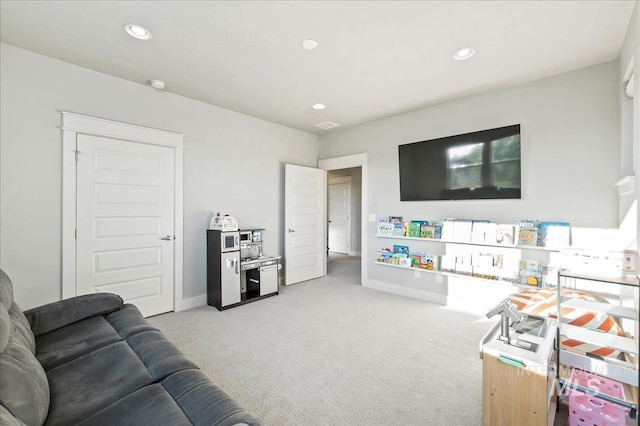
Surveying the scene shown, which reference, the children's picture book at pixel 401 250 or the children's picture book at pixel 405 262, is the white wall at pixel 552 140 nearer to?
the children's picture book at pixel 405 262

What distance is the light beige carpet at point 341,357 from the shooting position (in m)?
1.83

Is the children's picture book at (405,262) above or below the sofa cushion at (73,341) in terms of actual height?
above

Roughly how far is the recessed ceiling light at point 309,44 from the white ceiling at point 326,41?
0.15 ft

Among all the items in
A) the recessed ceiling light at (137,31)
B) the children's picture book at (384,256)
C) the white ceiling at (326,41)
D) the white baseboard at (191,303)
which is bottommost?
the white baseboard at (191,303)

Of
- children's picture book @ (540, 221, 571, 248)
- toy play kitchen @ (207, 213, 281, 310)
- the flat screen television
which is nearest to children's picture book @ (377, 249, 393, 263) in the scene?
the flat screen television

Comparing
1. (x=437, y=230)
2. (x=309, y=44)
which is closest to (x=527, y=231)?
(x=437, y=230)

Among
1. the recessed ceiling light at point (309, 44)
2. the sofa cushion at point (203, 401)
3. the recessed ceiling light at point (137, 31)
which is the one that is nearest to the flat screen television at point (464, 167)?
the recessed ceiling light at point (309, 44)

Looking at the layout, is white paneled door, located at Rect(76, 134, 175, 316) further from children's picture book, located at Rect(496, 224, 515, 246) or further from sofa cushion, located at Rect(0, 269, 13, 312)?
children's picture book, located at Rect(496, 224, 515, 246)

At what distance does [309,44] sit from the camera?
8.11 feet

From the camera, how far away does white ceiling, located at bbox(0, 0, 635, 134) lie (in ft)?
6.78

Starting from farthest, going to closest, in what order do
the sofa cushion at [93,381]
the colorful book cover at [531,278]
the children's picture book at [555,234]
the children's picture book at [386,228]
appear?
1. the children's picture book at [386,228]
2. the colorful book cover at [531,278]
3. the children's picture book at [555,234]
4. the sofa cushion at [93,381]

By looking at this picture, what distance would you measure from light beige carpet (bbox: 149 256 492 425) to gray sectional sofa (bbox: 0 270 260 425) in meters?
0.70

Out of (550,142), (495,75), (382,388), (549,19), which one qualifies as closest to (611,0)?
(549,19)

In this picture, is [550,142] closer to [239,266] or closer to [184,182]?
[239,266]
